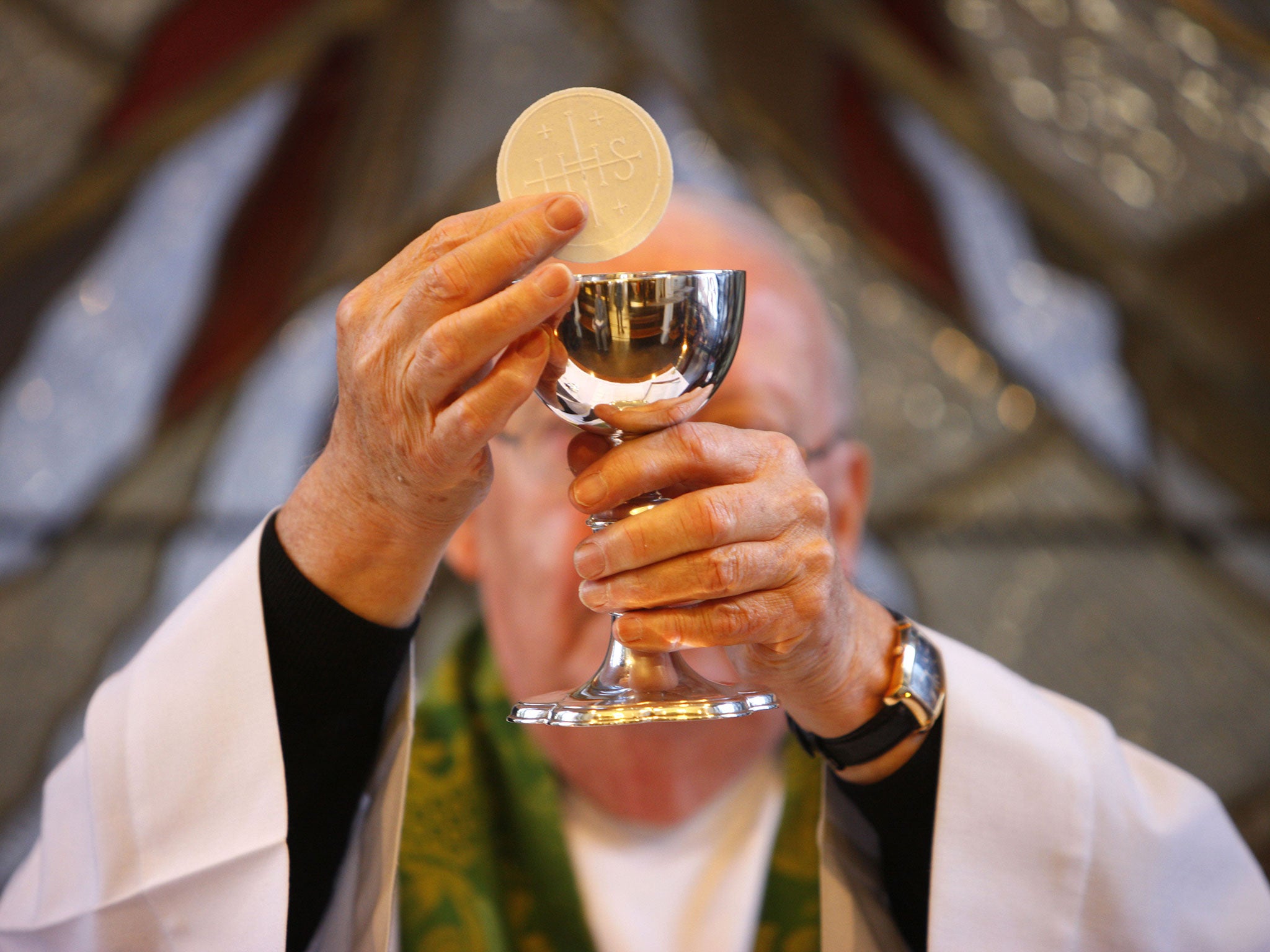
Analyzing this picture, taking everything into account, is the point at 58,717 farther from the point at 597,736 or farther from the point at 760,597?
the point at 760,597

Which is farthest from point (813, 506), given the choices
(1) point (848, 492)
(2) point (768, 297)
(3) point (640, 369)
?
(1) point (848, 492)

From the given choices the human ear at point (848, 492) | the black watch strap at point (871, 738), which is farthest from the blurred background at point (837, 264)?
the black watch strap at point (871, 738)

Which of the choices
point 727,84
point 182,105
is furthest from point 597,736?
point 182,105

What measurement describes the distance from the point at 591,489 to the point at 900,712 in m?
0.38

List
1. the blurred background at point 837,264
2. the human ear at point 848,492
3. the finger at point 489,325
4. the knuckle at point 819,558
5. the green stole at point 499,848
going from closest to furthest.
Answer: the finger at point 489,325
the knuckle at point 819,558
the green stole at point 499,848
the human ear at point 848,492
the blurred background at point 837,264

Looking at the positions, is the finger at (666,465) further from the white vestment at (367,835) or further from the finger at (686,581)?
the white vestment at (367,835)

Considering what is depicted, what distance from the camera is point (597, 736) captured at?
1.25 meters

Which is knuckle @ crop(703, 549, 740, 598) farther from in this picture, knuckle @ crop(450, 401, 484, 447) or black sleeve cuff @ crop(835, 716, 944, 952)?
black sleeve cuff @ crop(835, 716, 944, 952)

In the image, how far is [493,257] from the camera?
0.63m

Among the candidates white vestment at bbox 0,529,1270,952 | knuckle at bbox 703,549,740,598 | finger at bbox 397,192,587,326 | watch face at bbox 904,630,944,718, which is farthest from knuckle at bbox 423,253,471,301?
watch face at bbox 904,630,944,718

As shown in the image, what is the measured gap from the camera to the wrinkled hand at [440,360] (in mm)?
631

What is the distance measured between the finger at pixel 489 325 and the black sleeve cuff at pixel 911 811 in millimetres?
541

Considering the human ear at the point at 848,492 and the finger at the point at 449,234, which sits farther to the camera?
the human ear at the point at 848,492

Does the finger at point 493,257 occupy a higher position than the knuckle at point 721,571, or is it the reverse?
the finger at point 493,257
